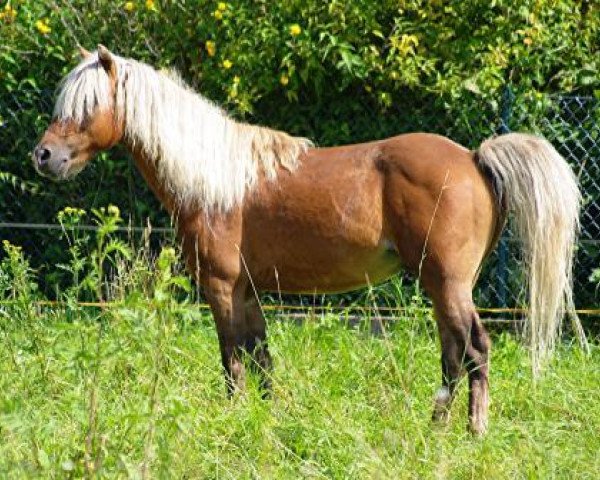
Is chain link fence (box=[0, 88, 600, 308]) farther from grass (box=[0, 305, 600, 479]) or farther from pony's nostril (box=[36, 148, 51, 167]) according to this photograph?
pony's nostril (box=[36, 148, 51, 167])

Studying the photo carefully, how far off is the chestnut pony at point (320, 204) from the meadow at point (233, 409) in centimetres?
29

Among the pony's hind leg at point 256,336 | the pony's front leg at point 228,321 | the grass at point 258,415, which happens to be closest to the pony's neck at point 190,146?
the pony's front leg at point 228,321

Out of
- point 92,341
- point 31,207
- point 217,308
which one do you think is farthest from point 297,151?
point 31,207

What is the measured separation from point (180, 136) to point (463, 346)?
164 centimetres

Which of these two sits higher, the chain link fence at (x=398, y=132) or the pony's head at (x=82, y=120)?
the pony's head at (x=82, y=120)

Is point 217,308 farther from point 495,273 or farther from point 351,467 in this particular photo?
point 495,273

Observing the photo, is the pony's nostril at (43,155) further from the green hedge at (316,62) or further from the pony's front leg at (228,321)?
the green hedge at (316,62)

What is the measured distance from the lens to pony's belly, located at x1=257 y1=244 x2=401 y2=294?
571 centimetres

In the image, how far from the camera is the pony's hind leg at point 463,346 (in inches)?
212

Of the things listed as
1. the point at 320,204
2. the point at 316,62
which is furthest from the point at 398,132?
the point at 320,204

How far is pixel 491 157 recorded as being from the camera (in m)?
5.53

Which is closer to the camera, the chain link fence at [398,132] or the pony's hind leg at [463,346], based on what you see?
the pony's hind leg at [463,346]

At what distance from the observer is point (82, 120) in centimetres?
587

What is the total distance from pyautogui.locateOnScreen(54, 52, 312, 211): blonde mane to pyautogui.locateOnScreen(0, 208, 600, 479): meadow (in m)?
0.56
